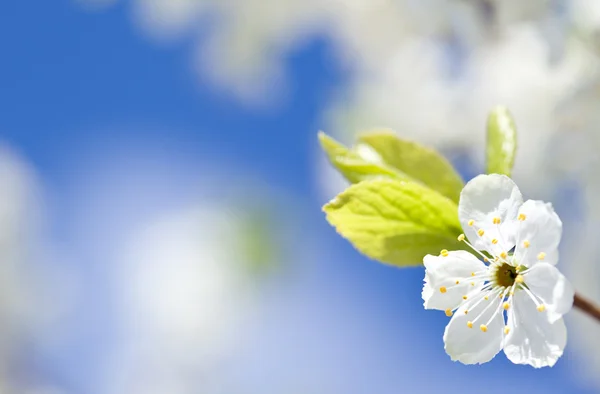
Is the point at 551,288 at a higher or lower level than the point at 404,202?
lower

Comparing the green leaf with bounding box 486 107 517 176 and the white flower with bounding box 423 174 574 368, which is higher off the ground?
the green leaf with bounding box 486 107 517 176

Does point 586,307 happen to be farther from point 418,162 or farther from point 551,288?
point 418,162

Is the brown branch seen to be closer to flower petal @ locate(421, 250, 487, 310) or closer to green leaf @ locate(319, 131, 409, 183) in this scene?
flower petal @ locate(421, 250, 487, 310)

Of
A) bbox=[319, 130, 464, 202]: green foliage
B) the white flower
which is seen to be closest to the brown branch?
the white flower

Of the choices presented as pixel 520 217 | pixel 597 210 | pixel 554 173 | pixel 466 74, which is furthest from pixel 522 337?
pixel 466 74

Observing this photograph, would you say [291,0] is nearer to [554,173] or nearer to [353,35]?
[353,35]

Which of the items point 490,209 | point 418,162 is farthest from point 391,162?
point 490,209

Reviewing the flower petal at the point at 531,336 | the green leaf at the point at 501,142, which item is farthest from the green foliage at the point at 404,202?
the flower petal at the point at 531,336
